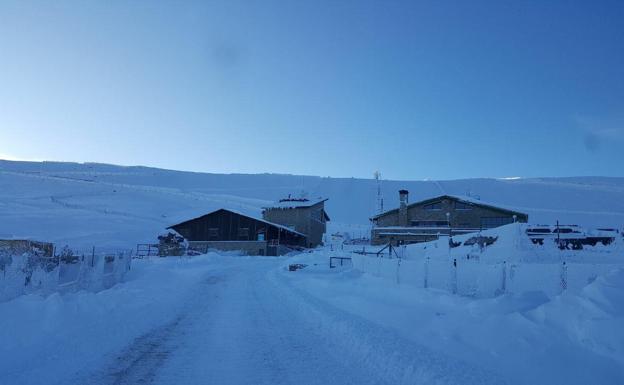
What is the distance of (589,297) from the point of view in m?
8.50

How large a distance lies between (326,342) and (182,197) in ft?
370

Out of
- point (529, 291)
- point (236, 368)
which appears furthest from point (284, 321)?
point (529, 291)

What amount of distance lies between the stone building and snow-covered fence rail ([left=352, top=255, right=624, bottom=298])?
2601 cm

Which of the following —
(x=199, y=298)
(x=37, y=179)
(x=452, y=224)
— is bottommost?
(x=199, y=298)

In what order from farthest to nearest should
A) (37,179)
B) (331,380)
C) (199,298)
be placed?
(37,179)
(199,298)
(331,380)

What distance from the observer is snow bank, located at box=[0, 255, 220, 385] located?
7.14 m

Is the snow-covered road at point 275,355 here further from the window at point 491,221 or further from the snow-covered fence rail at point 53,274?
the window at point 491,221

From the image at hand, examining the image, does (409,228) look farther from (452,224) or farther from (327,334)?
(327,334)

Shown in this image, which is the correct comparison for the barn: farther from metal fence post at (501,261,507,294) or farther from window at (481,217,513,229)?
metal fence post at (501,261,507,294)

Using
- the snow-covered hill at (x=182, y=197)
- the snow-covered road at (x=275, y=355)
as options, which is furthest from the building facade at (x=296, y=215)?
the snow-covered road at (x=275, y=355)

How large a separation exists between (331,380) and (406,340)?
2.88 m

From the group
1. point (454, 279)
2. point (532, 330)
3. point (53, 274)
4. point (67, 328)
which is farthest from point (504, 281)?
point (53, 274)

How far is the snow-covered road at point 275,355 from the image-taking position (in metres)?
6.87

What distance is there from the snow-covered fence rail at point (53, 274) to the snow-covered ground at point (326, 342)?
1.96ft
